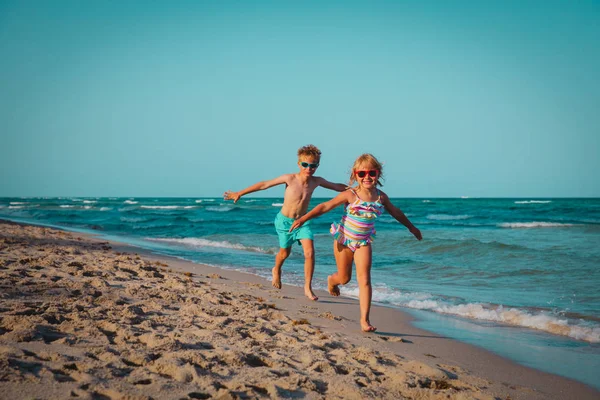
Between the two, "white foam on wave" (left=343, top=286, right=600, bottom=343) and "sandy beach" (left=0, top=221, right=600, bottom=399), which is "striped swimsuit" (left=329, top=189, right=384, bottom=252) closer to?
"sandy beach" (left=0, top=221, right=600, bottom=399)

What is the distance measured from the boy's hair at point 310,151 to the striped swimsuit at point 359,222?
1.37 m

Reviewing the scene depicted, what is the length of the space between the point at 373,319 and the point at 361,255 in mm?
1223

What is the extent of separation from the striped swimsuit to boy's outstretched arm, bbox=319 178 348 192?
121 cm

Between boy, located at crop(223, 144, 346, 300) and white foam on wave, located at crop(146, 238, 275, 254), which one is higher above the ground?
boy, located at crop(223, 144, 346, 300)

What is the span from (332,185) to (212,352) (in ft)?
10.3

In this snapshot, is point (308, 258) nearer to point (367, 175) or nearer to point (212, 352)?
point (367, 175)

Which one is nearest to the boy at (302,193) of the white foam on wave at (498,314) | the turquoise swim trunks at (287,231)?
the turquoise swim trunks at (287,231)

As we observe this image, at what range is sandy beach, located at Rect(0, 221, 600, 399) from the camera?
260cm

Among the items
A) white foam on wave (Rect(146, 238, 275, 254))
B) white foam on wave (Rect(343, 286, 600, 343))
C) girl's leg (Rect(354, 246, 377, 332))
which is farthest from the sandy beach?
white foam on wave (Rect(146, 238, 275, 254))

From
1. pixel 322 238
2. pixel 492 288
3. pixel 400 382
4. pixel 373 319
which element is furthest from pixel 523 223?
pixel 400 382

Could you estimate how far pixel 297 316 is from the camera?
4.93 metres

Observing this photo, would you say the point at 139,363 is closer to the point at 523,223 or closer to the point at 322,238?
the point at 322,238

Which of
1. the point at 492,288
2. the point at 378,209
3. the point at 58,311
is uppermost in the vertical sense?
the point at 378,209

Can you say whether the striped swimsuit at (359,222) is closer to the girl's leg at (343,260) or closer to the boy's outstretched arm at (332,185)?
the girl's leg at (343,260)
